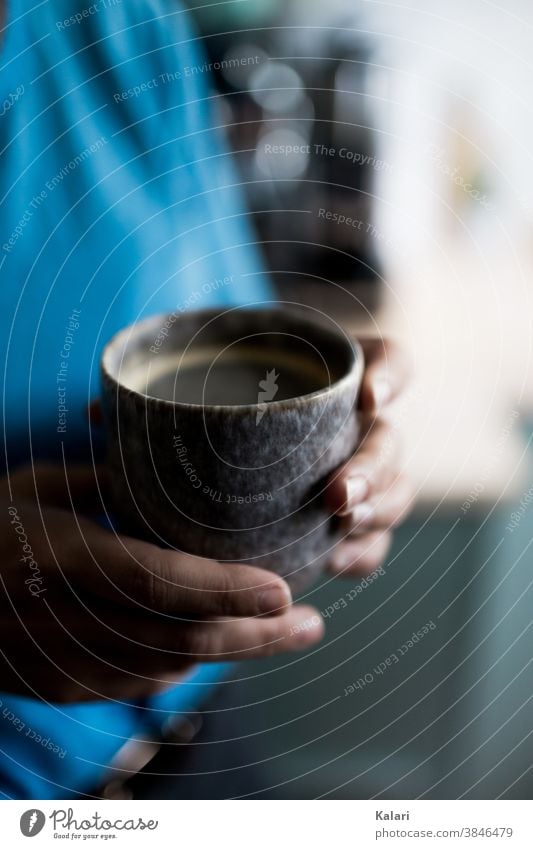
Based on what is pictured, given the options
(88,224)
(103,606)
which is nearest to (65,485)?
(103,606)

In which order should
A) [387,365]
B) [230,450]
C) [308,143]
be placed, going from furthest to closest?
[308,143], [387,365], [230,450]

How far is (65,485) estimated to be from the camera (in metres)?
0.25

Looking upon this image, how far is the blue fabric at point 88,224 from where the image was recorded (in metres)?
0.27

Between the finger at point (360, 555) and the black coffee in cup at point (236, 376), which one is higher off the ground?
the black coffee in cup at point (236, 376)

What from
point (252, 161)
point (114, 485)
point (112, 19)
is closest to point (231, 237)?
point (252, 161)

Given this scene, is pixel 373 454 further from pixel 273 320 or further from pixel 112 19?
pixel 112 19

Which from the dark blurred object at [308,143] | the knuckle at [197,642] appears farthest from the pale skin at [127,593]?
the dark blurred object at [308,143]

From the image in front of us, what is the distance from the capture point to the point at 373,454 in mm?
239

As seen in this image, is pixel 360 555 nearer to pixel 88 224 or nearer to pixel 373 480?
pixel 373 480

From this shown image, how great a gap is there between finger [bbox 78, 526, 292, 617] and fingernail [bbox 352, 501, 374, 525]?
3cm

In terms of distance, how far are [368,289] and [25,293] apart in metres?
0.30

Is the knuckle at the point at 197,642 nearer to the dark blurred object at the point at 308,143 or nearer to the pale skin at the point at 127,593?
the pale skin at the point at 127,593

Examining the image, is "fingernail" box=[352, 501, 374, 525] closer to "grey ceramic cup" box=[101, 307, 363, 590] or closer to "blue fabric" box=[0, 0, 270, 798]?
"grey ceramic cup" box=[101, 307, 363, 590]

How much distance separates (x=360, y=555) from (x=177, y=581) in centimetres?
8
